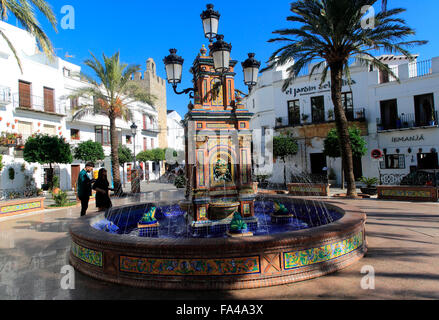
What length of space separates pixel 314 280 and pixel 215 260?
1389 millimetres

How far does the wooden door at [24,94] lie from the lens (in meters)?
20.5

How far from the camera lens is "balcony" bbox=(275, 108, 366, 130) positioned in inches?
826

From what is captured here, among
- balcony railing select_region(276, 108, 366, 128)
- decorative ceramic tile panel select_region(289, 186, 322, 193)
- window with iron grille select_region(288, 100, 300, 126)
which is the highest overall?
window with iron grille select_region(288, 100, 300, 126)

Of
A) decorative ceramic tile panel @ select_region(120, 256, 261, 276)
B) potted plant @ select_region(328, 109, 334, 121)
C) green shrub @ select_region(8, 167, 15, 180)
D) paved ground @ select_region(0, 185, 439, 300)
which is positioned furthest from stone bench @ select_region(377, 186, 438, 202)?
A: green shrub @ select_region(8, 167, 15, 180)

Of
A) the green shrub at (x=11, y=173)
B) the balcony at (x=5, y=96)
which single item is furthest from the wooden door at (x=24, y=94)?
the green shrub at (x=11, y=173)

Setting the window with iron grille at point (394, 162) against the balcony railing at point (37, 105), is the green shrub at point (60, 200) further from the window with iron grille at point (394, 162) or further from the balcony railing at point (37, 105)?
the window with iron grille at point (394, 162)

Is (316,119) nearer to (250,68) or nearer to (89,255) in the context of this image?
(250,68)

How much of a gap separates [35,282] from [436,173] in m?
16.8

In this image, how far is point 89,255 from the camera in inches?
167

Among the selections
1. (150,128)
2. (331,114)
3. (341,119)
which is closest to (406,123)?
(331,114)

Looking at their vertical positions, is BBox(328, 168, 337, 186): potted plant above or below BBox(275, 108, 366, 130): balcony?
below

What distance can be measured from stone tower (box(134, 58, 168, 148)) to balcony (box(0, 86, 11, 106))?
25.1 metres

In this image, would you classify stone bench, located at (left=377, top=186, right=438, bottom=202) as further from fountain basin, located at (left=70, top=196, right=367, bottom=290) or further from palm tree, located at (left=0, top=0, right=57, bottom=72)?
palm tree, located at (left=0, top=0, right=57, bottom=72)
